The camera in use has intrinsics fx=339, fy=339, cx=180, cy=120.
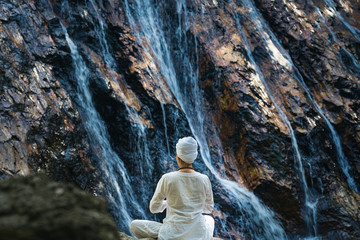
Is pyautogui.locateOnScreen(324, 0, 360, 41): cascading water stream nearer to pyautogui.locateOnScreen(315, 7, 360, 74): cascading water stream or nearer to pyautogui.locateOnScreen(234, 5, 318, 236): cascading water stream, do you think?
pyautogui.locateOnScreen(315, 7, 360, 74): cascading water stream

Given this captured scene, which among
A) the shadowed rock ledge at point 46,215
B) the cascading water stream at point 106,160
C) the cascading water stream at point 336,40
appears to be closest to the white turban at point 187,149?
the shadowed rock ledge at point 46,215

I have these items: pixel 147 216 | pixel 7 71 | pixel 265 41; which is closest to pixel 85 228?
pixel 7 71

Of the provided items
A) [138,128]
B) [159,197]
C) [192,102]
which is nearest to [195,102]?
[192,102]

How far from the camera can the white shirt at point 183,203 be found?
3785 mm

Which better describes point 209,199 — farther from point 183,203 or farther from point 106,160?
point 106,160

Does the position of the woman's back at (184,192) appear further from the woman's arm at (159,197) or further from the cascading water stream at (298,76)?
the cascading water stream at (298,76)

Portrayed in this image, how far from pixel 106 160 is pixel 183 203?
4.41 meters

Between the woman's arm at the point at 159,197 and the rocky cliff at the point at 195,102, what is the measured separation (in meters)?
2.74

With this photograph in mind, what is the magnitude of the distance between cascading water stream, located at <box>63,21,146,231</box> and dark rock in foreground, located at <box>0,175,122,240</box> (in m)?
5.79

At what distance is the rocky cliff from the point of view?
6.93m

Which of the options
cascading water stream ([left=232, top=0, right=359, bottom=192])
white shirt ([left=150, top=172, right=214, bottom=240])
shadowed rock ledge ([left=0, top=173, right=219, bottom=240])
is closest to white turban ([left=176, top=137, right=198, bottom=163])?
white shirt ([left=150, top=172, right=214, bottom=240])

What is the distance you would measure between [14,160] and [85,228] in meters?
4.87

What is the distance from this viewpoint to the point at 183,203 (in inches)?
150

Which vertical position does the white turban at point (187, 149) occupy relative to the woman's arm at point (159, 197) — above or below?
above
